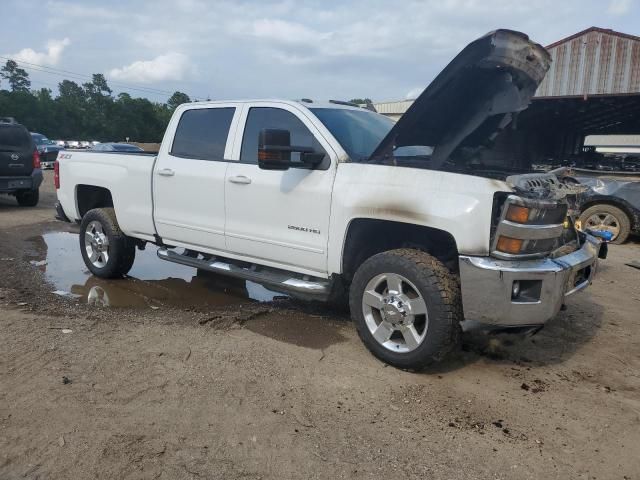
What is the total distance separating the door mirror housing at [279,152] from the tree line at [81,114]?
182 ft

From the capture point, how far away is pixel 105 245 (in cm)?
638

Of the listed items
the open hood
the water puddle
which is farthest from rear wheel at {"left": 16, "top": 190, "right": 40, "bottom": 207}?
the open hood

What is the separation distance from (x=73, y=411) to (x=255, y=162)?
252cm

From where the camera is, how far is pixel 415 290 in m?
3.83

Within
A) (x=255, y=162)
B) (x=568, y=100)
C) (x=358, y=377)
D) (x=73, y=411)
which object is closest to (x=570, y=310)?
(x=358, y=377)

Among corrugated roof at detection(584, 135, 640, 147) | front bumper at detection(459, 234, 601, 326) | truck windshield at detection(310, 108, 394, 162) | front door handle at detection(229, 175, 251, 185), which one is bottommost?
front bumper at detection(459, 234, 601, 326)

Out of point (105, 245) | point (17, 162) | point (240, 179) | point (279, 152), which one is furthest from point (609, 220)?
point (17, 162)

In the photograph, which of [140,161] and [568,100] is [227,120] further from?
[568,100]

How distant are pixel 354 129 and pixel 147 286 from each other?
313 cm

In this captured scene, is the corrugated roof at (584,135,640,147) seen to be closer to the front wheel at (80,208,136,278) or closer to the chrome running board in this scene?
the chrome running board

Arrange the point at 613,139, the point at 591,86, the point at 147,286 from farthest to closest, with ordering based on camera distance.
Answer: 1. the point at 613,139
2. the point at 591,86
3. the point at 147,286

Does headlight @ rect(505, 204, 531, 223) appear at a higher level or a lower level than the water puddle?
higher

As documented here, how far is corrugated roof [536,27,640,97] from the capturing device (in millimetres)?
16062

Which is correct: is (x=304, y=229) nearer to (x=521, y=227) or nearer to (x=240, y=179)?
(x=240, y=179)
